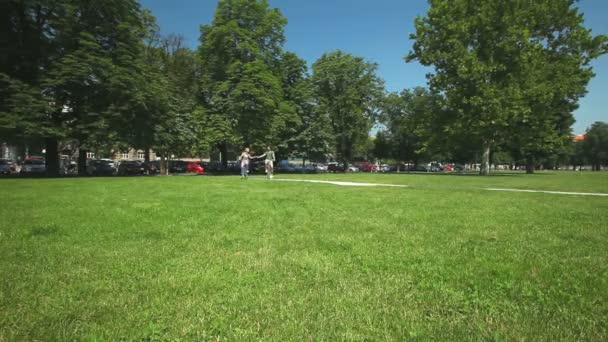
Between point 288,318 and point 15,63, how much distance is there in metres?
37.0

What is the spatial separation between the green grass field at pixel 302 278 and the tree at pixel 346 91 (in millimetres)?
48931

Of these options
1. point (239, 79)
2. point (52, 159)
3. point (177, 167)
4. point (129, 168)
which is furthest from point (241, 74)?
point (177, 167)

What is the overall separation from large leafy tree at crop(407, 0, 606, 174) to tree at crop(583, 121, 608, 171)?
95.1 m

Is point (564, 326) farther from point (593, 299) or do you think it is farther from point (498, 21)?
point (498, 21)

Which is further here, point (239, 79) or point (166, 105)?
point (239, 79)

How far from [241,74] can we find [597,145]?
401 feet

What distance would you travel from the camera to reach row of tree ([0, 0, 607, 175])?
1199 inches

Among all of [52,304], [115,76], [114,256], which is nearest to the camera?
[52,304]

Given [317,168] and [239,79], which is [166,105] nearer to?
[239,79]

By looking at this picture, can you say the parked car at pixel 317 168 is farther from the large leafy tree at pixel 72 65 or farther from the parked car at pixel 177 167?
the large leafy tree at pixel 72 65

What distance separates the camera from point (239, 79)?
134 ft

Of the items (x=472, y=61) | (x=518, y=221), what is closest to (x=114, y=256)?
(x=518, y=221)

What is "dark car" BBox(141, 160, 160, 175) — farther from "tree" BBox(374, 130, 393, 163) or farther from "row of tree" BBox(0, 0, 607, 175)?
"tree" BBox(374, 130, 393, 163)

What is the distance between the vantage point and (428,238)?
6699 mm
